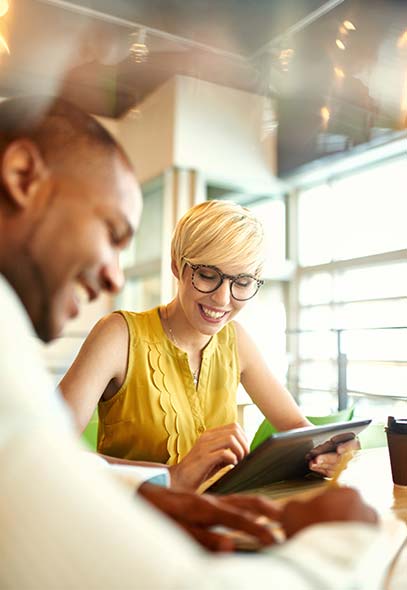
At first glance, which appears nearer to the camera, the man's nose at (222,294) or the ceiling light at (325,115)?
the man's nose at (222,294)

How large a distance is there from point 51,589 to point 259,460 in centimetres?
52

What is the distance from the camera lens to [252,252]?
1.33 m

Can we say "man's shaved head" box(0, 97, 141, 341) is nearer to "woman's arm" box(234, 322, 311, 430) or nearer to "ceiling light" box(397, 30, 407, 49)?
"woman's arm" box(234, 322, 311, 430)

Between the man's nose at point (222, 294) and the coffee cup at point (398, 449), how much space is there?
1.53ft

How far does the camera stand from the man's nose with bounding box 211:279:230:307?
52.6 inches

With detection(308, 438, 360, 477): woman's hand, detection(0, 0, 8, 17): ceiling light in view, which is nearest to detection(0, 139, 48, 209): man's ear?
detection(308, 438, 360, 477): woman's hand

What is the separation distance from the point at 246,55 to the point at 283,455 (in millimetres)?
4005

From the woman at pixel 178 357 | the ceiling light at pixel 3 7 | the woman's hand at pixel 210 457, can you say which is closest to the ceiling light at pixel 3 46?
the ceiling light at pixel 3 7

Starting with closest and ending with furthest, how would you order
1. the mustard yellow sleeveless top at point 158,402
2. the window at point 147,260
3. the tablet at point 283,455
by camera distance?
the tablet at point 283,455
the mustard yellow sleeveless top at point 158,402
the window at point 147,260

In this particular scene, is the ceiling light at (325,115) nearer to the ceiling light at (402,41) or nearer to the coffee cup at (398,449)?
the ceiling light at (402,41)

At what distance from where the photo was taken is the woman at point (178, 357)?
51.0 inches

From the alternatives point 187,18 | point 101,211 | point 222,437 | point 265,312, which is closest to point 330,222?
point 265,312

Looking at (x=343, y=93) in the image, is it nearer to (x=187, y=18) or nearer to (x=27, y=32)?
(x=187, y=18)

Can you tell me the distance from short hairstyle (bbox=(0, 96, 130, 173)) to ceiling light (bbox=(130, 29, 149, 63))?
3903 millimetres
